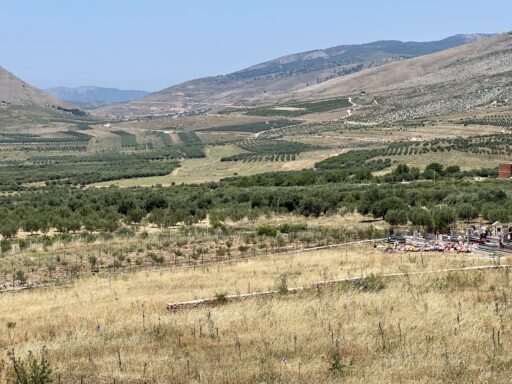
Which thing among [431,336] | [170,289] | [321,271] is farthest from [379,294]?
[170,289]

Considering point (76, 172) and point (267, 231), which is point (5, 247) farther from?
point (76, 172)

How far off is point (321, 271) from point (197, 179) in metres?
63.8

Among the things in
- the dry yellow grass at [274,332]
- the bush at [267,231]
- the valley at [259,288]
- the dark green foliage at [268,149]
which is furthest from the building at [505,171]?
the dry yellow grass at [274,332]

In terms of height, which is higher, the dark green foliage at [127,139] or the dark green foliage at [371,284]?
the dark green foliage at [371,284]

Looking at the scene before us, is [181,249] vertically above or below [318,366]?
below

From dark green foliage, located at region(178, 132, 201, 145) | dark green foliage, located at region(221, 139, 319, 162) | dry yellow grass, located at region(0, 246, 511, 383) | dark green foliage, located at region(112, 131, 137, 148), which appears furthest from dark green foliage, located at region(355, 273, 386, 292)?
dark green foliage, located at region(112, 131, 137, 148)

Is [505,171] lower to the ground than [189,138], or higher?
lower

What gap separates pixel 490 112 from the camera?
451 ft

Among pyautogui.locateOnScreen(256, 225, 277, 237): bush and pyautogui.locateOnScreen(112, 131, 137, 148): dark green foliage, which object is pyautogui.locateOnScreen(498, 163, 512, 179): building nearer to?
pyautogui.locateOnScreen(256, 225, 277, 237): bush

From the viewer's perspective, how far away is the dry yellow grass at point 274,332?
9766mm

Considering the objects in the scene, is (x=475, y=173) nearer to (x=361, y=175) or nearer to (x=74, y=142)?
(x=361, y=175)

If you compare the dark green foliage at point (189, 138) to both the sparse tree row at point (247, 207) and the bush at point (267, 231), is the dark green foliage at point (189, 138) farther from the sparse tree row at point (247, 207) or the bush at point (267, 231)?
the bush at point (267, 231)

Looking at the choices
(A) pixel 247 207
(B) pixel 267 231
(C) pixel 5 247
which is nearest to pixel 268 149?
(A) pixel 247 207

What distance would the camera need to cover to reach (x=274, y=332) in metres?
12.1
